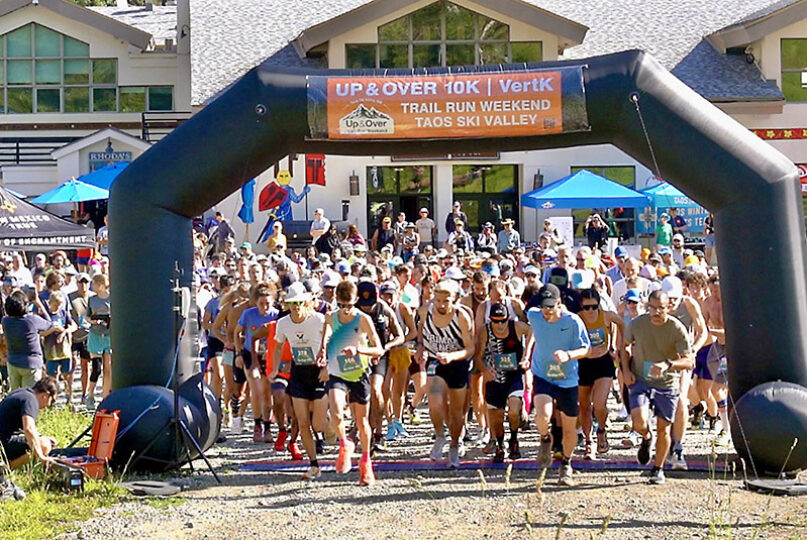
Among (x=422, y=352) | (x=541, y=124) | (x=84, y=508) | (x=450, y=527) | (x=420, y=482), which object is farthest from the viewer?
(x=422, y=352)

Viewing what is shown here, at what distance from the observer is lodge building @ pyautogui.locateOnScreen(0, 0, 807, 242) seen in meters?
30.9

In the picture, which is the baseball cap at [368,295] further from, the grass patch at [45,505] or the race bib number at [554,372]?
the grass patch at [45,505]

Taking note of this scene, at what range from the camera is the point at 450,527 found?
937 cm

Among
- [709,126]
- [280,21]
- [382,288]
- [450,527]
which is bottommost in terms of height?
[450,527]

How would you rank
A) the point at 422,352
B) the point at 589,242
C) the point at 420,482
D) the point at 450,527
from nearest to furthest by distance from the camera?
1. the point at 450,527
2. the point at 420,482
3. the point at 422,352
4. the point at 589,242

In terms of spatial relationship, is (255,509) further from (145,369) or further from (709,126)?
(709,126)

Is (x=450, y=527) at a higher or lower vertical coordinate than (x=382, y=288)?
lower

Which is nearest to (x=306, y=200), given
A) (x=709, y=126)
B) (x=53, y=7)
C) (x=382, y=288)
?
(x=53, y=7)

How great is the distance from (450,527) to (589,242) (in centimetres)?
1895

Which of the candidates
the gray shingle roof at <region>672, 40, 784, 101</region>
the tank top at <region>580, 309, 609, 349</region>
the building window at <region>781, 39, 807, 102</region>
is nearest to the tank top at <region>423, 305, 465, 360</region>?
the tank top at <region>580, 309, 609, 349</region>

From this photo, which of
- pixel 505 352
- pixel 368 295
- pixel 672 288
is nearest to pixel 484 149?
pixel 368 295

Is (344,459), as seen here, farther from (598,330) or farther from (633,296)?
(633,296)

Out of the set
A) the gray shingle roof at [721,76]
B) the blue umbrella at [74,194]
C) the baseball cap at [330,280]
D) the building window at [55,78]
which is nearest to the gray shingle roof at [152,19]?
the building window at [55,78]

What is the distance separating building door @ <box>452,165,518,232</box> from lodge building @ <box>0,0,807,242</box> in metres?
0.04
